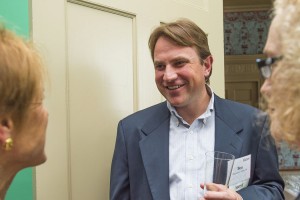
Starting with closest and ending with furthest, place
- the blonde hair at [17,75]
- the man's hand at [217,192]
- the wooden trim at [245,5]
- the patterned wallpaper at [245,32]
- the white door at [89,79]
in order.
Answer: the blonde hair at [17,75] < the man's hand at [217,192] < the white door at [89,79] < the wooden trim at [245,5] < the patterned wallpaper at [245,32]

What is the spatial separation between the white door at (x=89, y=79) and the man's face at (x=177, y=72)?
0.44 feet

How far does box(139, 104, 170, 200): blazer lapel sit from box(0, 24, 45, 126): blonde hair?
2.37ft

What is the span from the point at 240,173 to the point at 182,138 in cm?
30

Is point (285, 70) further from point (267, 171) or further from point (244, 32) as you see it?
point (244, 32)

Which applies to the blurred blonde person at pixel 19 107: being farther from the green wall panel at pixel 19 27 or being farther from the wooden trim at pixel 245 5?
the wooden trim at pixel 245 5

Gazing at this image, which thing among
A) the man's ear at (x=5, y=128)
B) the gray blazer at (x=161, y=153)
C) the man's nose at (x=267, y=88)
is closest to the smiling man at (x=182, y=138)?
the gray blazer at (x=161, y=153)

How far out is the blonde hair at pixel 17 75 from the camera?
30.7 inches

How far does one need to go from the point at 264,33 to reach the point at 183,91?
5.33 meters

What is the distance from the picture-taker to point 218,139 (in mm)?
1505

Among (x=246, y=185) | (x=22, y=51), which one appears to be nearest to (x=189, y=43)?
(x=246, y=185)

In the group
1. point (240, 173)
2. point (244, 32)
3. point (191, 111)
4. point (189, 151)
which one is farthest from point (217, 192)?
point (244, 32)

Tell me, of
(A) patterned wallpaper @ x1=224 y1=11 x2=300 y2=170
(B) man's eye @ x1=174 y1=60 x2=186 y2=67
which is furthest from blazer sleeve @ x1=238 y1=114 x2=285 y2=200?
(A) patterned wallpaper @ x1=224 y1=11 x2=300 y2=170

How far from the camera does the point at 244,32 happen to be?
6.40 meters

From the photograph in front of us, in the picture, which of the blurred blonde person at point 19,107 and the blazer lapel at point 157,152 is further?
the blazer lapel at point 157,152
